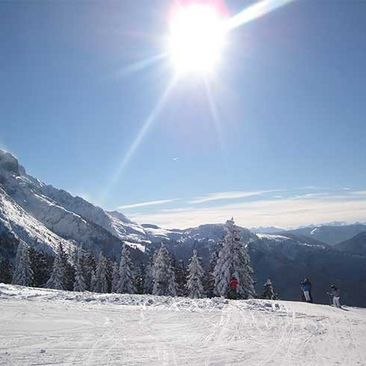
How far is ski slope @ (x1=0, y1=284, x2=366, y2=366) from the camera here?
34.6 feet

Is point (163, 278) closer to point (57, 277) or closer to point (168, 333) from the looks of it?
point (57, 277)

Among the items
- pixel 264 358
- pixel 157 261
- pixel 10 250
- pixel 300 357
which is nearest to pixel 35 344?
pixel 264 358

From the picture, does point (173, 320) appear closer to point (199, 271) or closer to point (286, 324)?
point (286, 324)

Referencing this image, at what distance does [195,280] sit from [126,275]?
1356 centimetres

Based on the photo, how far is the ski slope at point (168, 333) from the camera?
1053cm

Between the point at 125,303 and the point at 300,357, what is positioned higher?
the point at 125,303

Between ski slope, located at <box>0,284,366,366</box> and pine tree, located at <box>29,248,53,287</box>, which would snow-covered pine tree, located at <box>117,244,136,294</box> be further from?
ski slope, located at <box>0,284,366,366</box>

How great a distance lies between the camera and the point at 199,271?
160 feet

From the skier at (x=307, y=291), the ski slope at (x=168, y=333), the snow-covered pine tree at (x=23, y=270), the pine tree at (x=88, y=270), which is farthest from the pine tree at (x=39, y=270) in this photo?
the ski slope at (x=168, y=333)

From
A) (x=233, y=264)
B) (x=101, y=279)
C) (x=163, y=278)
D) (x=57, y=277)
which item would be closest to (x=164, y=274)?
(x=163, y=278)

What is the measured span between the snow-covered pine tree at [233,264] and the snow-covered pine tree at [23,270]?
32206 millimetres

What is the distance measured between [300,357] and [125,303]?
34.4ft

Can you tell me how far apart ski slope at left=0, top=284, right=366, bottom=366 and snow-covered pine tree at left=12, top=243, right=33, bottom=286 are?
4338 cm

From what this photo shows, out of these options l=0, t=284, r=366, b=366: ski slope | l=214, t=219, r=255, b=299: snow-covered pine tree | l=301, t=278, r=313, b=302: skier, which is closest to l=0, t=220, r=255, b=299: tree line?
l=214, t=219, r=255, b=299: snow-covered pine tree
